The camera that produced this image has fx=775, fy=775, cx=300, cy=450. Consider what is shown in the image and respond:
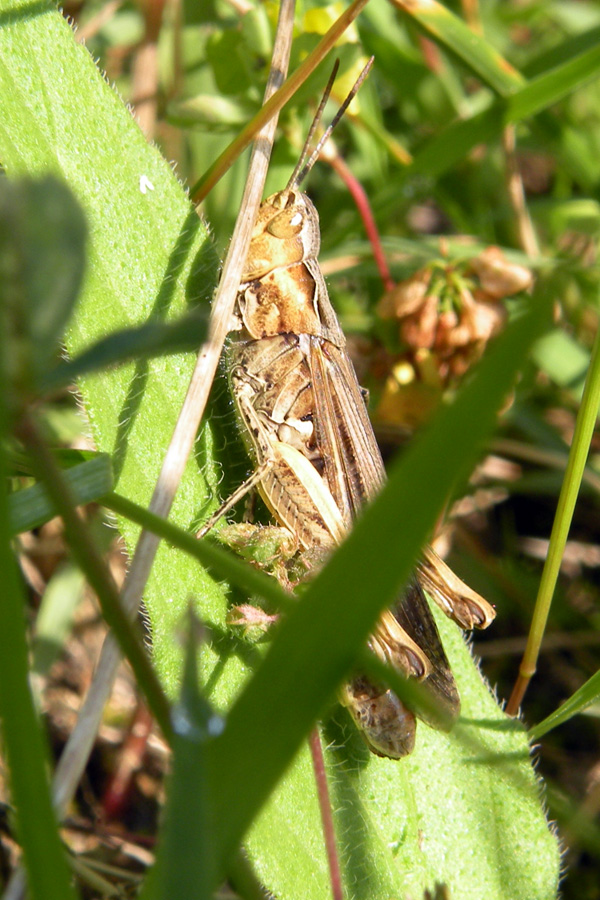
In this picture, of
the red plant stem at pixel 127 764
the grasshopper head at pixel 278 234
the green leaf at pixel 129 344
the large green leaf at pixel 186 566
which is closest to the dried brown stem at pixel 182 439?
the large green leaf at pixel 186 566

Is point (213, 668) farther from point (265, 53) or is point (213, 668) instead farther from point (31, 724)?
point (265, 53)

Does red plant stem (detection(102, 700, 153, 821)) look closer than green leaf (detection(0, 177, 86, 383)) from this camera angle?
No

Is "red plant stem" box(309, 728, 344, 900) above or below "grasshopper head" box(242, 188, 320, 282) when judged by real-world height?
below

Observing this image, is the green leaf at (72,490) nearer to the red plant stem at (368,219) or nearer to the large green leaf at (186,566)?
the large green leaf at (186,566)

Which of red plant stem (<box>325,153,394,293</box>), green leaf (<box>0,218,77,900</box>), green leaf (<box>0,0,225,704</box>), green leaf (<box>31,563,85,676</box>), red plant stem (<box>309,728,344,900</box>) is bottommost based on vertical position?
red plant stem (<box>309,728,344,900</box>)

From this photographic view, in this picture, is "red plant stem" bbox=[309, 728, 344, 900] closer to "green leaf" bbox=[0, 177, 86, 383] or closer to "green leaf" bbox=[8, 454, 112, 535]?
"green leaf" bbox=[8, 454, 112, 535]

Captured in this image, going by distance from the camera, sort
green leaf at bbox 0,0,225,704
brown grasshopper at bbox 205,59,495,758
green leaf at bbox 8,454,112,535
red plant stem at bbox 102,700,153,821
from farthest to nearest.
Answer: red plant stem at bbox 102,700,153,821 < brown grasshopper at bbox 205,59,495,758 < green leaf at bbox 0,0,225,704 < green leaf at bbox 8,454,112,535

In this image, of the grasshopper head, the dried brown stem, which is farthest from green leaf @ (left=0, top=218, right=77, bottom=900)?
the grasshopper head

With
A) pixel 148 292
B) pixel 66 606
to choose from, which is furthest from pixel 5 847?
pixel 148 292
